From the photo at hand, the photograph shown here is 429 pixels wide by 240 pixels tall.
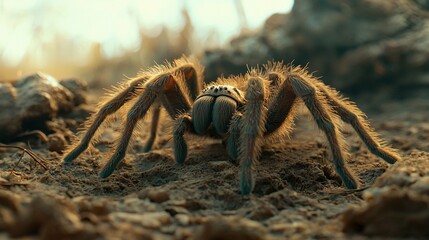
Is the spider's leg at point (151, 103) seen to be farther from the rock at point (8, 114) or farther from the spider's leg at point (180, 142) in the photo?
the rock at point (8, 114)

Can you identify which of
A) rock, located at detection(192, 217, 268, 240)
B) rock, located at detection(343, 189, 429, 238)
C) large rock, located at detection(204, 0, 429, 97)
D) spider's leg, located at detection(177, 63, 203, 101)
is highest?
→ large rock, located at detection(204, 0, 429, 97)

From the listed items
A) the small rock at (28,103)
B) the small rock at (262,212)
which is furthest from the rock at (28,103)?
the small rock at (262,212)

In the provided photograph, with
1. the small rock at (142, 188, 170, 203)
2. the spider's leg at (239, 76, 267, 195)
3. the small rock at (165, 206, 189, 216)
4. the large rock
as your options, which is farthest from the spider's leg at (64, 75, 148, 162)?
the large rock

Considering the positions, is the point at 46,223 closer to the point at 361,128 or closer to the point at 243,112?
the point at 243,112

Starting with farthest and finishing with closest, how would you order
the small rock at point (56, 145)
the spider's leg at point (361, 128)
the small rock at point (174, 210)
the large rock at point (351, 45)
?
the large rock at point (351, 45) → the small rock at point (56, 145) → the spider's leg at point (361, 128) → the small rock at point (174, 210)

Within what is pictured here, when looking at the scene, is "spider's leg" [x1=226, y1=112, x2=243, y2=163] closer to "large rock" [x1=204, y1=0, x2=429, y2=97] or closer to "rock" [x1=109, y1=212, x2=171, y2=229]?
"rock" [x1=109, y1=212, x2=171, y2=229]

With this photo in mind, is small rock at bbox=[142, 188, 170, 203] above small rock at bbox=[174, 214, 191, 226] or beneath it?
above

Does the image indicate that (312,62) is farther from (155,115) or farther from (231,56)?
(155,115)

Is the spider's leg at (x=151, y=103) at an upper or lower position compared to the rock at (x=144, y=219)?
upper
